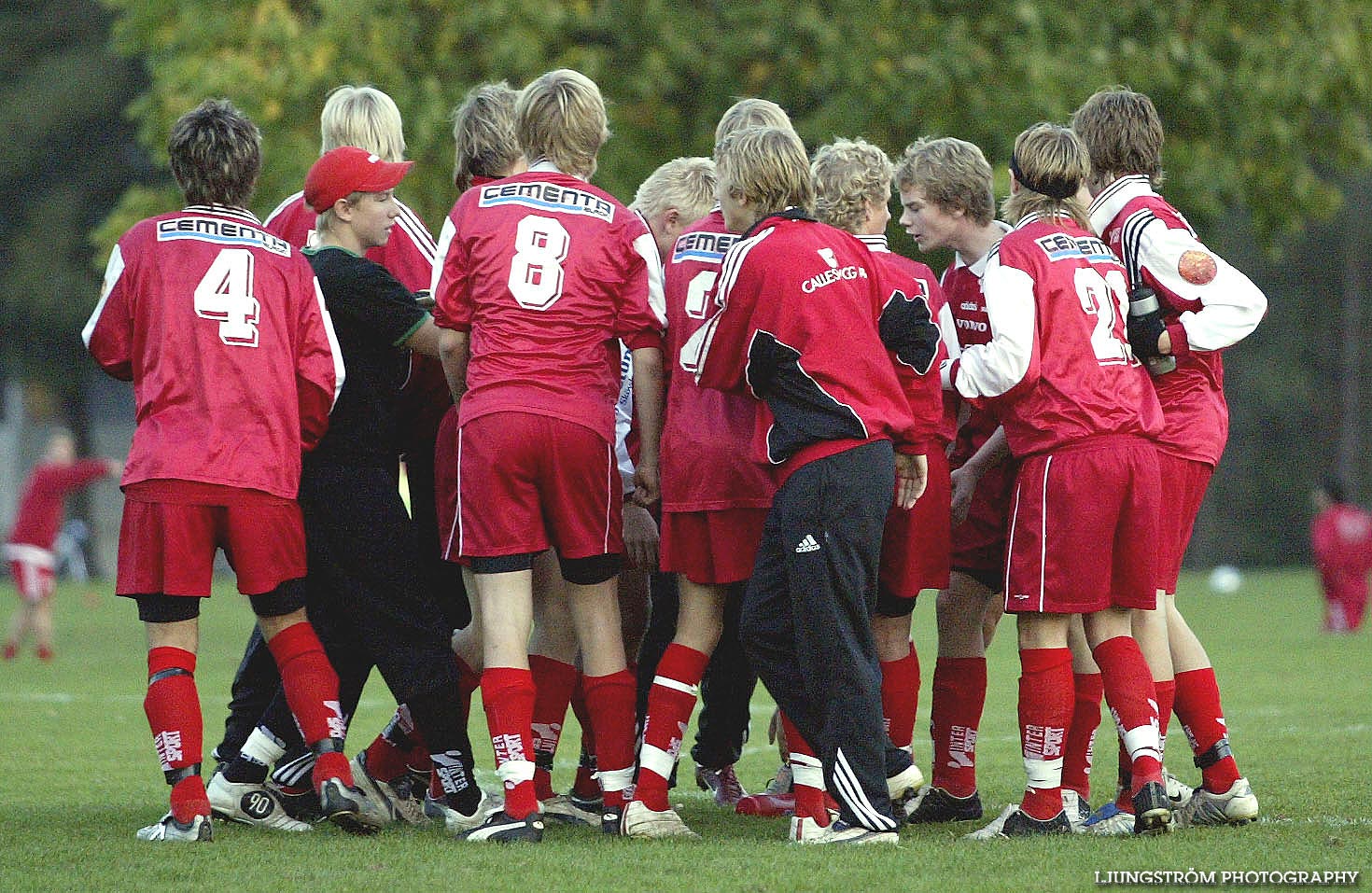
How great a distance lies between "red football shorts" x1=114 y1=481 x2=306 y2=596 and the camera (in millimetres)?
5484

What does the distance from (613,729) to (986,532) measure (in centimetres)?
149

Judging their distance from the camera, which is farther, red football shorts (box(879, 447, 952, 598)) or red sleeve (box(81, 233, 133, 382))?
red football shorts (box(879, 447, 952, 598))

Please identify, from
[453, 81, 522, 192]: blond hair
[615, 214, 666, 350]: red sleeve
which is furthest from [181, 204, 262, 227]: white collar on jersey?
[615, 214, 666, 350]: red sleeve

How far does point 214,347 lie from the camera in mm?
5555

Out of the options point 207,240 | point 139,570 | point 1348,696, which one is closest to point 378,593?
point 139,570

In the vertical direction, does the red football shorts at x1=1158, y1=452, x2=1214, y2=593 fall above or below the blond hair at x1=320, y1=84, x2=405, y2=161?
below

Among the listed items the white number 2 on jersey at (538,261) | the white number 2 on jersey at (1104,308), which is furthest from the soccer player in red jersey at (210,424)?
the white number 2 on jersey at (1104,308)

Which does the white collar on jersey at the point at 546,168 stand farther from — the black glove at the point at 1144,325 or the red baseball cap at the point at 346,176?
the black glove at the point at 1144,325

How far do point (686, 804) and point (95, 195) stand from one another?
32936 millimetres

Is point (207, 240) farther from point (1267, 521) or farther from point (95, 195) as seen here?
point (1267, 521)

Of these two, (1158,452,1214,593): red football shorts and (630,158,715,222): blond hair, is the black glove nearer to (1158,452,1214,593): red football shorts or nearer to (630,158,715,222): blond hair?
(1158,452,1214,593): red football shorts

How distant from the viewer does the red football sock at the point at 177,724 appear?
5527 mm

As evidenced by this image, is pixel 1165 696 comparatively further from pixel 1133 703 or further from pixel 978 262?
pixel 978 262

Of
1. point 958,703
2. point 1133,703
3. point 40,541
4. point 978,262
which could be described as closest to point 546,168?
point 978,262
